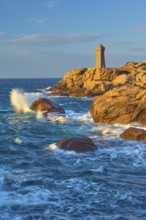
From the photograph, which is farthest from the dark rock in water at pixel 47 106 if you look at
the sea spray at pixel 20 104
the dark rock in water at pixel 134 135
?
the dark rock in water at pixel 134 135

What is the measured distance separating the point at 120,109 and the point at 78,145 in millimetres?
13796

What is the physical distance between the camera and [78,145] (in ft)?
77.4

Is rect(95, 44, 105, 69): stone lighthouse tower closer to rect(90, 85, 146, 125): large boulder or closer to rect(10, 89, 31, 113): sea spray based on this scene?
rect(10, 89, 31, 113): sea spray

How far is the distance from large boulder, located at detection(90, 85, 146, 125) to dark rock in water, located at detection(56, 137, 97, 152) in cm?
1237

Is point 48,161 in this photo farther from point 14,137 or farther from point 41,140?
point 14,137

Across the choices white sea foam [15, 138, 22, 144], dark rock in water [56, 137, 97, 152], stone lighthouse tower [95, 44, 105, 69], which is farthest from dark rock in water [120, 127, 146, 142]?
stone lighthouse tower [95, 44, 105, 69]

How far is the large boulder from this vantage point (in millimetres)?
35938

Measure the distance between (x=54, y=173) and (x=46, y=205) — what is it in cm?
433

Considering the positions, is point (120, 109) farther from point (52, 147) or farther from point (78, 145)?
point (78, 145)

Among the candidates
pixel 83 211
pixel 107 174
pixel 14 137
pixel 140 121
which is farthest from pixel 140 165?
pixel 140 121

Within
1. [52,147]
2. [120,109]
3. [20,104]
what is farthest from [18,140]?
[20,104]

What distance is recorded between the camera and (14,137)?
95.8ft

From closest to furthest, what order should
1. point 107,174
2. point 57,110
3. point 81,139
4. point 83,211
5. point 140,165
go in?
point 83,211, point 107,174, point 140,165, point 81,139, point 57,110

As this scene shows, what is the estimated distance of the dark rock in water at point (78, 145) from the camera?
2341 centimetres
